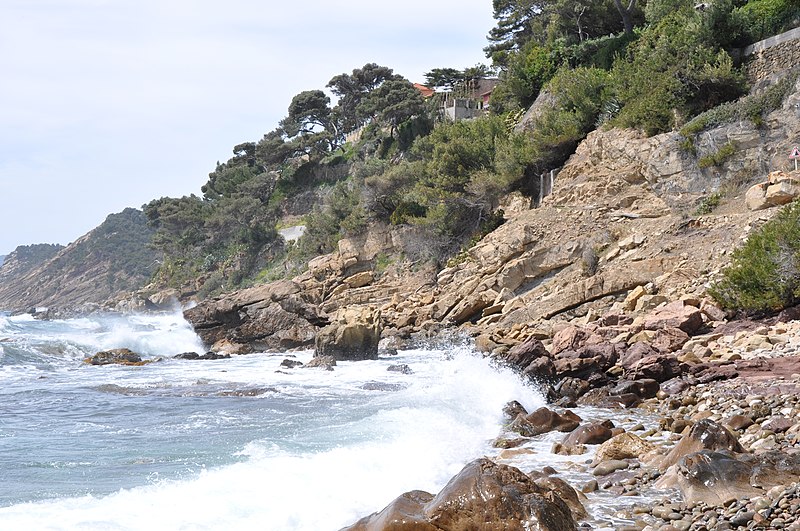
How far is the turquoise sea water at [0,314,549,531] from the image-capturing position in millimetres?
8938

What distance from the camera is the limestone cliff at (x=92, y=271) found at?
392 ft

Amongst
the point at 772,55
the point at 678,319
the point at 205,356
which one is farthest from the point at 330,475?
the point at 772,55

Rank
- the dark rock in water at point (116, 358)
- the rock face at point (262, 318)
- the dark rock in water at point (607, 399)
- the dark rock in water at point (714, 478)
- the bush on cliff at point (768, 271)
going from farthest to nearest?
the rock face at point (262, 318) < the dark rock in water at point (116, 358) < the bush on cliff at point (768, 271) < the dark rock in water at point (607, 399) < the dark rock in water at point (714, 478)

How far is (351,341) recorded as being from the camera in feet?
83.4

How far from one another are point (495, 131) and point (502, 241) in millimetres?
11009

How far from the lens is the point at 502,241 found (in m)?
29.3

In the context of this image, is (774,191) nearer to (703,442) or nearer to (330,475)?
(703,442)

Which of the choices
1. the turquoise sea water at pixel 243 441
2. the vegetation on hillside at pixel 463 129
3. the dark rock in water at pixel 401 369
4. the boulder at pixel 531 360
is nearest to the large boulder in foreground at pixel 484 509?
the turquoise sea water at pixel 243 441

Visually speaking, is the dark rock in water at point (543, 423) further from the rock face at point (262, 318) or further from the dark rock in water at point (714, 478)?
the rock face at point (262, 318)

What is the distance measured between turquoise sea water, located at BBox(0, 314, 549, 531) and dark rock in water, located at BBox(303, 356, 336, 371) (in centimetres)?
32

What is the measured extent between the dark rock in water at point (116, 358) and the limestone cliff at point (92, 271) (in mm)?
82075

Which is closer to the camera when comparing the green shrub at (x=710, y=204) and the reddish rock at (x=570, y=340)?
the reddish rock at (x=570, y=340)

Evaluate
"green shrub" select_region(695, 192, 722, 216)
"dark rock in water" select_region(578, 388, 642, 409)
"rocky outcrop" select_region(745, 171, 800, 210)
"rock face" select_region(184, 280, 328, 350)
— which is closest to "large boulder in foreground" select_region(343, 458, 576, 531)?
"dark rock in water" select_region(578, 388, 642, 409)

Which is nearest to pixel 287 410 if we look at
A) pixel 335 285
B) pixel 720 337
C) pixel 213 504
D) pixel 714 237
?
pixel 213 504
